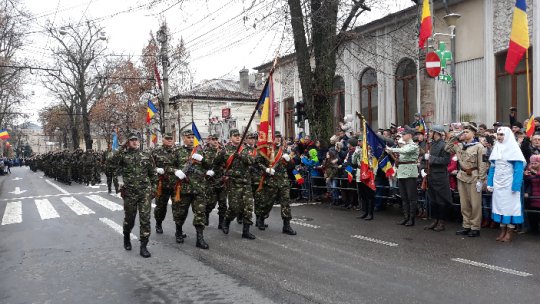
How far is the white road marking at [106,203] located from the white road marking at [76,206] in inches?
21.1

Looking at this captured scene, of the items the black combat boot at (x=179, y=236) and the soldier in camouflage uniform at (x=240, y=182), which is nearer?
the black combat boot at (x=179, y=236)

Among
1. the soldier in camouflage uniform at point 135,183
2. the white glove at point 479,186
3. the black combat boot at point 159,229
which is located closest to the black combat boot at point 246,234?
the soldier in camouflage uniform at point 135,183

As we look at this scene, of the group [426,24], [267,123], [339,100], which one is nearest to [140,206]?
[267,123]

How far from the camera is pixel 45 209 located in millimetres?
14312

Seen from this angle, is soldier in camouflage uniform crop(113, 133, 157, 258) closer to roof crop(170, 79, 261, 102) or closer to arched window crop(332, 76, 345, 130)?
arched window crop(332, 76, 345, 130)

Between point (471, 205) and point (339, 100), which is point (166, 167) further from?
point (339, 100)

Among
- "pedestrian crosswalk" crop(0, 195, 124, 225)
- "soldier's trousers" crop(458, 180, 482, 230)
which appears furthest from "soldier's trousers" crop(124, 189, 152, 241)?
"pedestrian crosswalk" crop(0, 195, 124, 225)

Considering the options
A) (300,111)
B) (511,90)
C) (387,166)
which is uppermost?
(511,90)

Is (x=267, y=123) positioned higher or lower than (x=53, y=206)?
higher

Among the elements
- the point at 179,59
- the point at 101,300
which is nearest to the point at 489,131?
the point at 101,300

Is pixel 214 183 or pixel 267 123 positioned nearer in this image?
pixel 267 123

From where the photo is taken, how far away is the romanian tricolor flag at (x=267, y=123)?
27.2ft

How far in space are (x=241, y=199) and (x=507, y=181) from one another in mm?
4395

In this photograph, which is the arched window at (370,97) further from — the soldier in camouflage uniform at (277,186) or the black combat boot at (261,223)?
the soldier in camouflage uniform at (277,186)
